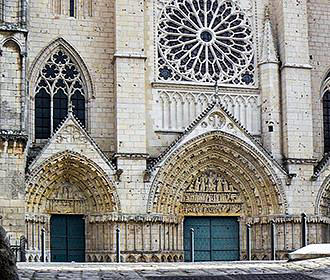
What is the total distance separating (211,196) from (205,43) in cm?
525

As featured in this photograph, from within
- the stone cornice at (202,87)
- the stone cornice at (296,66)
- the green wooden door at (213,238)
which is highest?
the stone cornice at (296,66)

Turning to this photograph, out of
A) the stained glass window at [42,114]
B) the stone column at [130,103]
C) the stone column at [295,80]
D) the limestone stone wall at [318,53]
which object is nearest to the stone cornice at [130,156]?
the stone column at [130,103]

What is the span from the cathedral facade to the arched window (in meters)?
0.05

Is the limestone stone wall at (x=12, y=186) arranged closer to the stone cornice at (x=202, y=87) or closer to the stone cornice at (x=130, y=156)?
the stone cornice at (x=130, y=156)

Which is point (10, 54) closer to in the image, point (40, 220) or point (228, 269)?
point (40, 220)

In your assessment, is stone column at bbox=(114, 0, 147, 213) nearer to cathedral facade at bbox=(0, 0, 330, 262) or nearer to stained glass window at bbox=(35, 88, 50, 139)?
cathedral facade at bbox=(0, 0, 330, 262)

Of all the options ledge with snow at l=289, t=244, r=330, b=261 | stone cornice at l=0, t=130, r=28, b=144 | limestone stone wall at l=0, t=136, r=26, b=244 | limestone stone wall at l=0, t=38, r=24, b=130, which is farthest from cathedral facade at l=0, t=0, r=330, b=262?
ledge with snow at l=289, t=244, r=330, b=261

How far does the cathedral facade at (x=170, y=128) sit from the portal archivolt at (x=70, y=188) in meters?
0.04

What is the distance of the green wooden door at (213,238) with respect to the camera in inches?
1008

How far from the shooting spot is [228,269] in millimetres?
13914

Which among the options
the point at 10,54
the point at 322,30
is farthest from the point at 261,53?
the point at 10,54

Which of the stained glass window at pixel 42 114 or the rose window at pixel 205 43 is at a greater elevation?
the rose window at pixel 205 43

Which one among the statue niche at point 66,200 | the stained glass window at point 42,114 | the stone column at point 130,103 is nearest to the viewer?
the stone column at point 130,103

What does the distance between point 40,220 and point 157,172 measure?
3929mm
